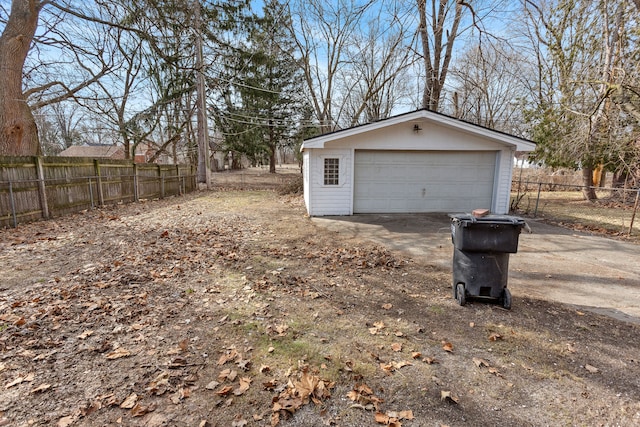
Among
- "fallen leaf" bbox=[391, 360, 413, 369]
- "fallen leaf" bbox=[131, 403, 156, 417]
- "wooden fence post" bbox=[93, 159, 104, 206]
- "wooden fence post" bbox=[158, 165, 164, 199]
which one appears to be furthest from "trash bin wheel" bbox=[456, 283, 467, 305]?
"wooden fence post" bbox=[158, 165, 164, 199]

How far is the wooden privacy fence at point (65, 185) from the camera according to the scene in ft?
24.2

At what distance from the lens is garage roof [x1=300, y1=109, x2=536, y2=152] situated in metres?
8.91

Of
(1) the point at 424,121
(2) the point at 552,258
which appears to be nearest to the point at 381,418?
(2) the point at 552,258

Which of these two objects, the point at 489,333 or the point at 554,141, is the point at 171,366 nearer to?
the point at 489,333

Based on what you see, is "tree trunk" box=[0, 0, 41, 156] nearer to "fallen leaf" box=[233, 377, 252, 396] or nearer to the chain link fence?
"fallen leaf" box=[233, 377, 252, 396]

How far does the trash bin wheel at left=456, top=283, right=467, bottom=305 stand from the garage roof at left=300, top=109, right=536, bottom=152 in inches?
242

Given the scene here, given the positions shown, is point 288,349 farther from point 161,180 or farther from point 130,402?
point 161,180

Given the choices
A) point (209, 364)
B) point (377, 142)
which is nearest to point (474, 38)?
point (377, 142)

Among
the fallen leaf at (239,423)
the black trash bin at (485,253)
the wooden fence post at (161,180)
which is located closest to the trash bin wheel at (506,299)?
the black trash bin at (485,253)

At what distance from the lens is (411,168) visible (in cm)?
997

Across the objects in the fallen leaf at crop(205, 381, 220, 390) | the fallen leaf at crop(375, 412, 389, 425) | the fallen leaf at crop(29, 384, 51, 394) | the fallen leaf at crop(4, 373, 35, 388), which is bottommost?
the fallen leaf at crop(375, 412, 389, 425)

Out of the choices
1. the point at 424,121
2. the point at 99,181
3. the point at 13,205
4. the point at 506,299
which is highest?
the point at 424,121

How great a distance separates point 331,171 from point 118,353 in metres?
7.70

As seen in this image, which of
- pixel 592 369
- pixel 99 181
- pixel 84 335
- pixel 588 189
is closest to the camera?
pixel 592 369
